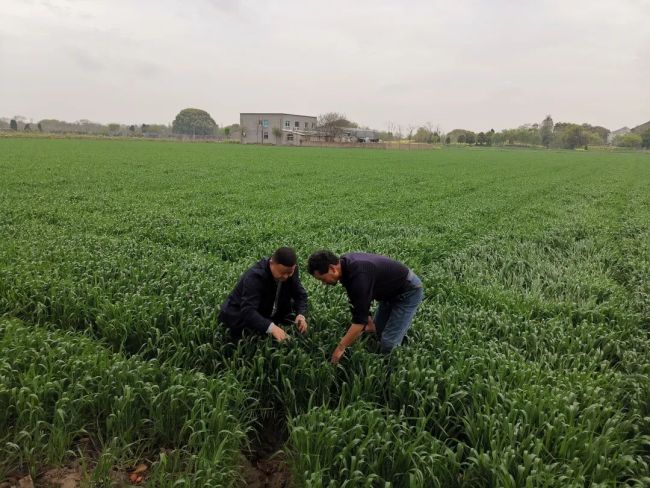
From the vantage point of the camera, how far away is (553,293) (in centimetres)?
788

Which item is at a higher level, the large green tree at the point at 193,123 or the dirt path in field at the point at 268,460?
the large green tree at the point at 193,123

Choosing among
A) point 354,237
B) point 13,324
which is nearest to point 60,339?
point 13,324

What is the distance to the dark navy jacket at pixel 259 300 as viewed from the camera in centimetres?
490

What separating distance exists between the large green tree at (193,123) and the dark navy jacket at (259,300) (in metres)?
166

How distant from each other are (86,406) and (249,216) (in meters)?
9.97

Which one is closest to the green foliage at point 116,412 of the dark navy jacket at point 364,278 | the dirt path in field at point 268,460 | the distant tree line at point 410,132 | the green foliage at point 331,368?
the green foliage at point 331,368

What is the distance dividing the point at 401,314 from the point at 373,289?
675 millimetres

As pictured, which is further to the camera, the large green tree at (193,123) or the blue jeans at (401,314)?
the large green tree at (193,123)

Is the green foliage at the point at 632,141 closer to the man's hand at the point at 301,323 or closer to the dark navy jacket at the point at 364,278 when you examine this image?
the dark navy jacket at the point at 364,278

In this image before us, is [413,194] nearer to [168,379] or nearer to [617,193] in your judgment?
[617,193]

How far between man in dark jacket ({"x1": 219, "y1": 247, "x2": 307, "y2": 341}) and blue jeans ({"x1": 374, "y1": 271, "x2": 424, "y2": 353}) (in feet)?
3.39

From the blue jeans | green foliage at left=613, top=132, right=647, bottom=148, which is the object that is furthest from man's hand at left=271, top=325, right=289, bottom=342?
green foliage at left=613, top=132, right=647, bottom=148

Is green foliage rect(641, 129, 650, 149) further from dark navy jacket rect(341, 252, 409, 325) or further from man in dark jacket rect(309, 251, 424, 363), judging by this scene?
dark navy jacket rect(341, 252, 409, 325)

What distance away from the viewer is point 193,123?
16238cm
